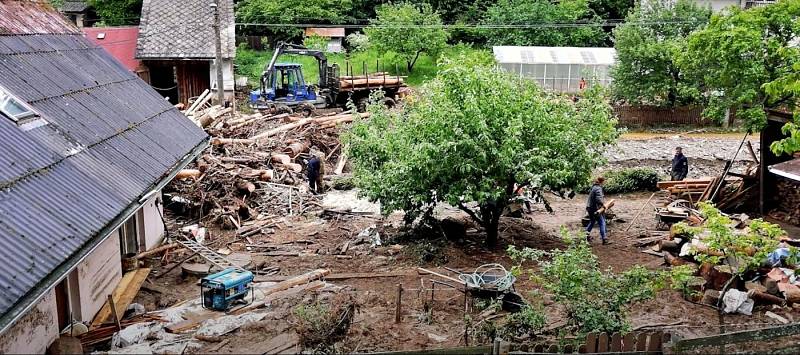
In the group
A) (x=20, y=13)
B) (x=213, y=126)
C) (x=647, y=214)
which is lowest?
(x=647, y=214)

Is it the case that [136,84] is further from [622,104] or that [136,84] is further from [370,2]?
[370,2]

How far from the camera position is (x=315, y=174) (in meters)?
20.8

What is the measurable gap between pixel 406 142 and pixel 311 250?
3.58m

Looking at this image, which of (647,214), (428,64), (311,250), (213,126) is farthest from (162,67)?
(647,214)

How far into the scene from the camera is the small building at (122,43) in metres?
32.9

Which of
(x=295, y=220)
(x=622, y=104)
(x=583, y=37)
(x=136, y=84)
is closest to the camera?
(x=136, y=84)

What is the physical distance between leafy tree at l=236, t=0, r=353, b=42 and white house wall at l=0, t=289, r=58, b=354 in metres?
36.9

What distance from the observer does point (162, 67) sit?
114 ft

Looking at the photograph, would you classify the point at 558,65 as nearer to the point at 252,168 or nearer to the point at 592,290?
the point at 252,168

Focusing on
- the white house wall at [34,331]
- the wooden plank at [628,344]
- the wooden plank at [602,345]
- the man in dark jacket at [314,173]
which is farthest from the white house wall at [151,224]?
the wooden plank at [628,344]

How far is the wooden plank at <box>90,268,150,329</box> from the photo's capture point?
10.9 metres

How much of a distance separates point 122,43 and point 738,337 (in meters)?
32.6

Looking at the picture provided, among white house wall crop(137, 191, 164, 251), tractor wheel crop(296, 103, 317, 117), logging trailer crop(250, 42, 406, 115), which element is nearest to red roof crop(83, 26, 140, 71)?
logging trailer crop(250, 42, 406, 115)

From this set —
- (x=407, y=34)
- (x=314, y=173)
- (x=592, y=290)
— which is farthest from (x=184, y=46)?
(x=592, y=290)
